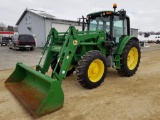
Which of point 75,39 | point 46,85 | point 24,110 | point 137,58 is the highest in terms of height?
point 75,39

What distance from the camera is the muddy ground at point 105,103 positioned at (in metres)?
3.61

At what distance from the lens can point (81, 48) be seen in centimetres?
554

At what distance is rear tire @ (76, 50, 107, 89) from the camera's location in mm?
4766

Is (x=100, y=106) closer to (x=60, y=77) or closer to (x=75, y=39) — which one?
(x=60, y=77)

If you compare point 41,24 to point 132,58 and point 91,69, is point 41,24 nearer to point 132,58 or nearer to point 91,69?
point 132,58

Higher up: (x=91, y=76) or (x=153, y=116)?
(x=91, y=76)

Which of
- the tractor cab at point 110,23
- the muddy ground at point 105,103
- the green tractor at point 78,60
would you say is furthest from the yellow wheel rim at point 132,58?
the muddy ground at point 105,103

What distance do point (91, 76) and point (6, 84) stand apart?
259 centimetres

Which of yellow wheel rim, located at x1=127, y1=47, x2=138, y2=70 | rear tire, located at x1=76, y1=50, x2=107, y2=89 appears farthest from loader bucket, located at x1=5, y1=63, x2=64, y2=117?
yellow wheel rim, located at x1=127, y1=47, x2=138, y2=70

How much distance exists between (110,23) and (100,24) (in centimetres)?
47

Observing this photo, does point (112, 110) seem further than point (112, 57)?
No

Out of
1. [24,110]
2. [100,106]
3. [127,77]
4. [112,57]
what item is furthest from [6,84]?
[127,77]

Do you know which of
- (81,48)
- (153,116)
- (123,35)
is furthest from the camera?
(123,35)

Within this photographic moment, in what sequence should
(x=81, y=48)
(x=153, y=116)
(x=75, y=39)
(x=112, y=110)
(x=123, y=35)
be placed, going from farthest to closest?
1. (x=123, y=35)
2. (x=81, y=48)
3. (x=75, y=39)
4. (x=112, y=110)
5. (x=153, y=116)
